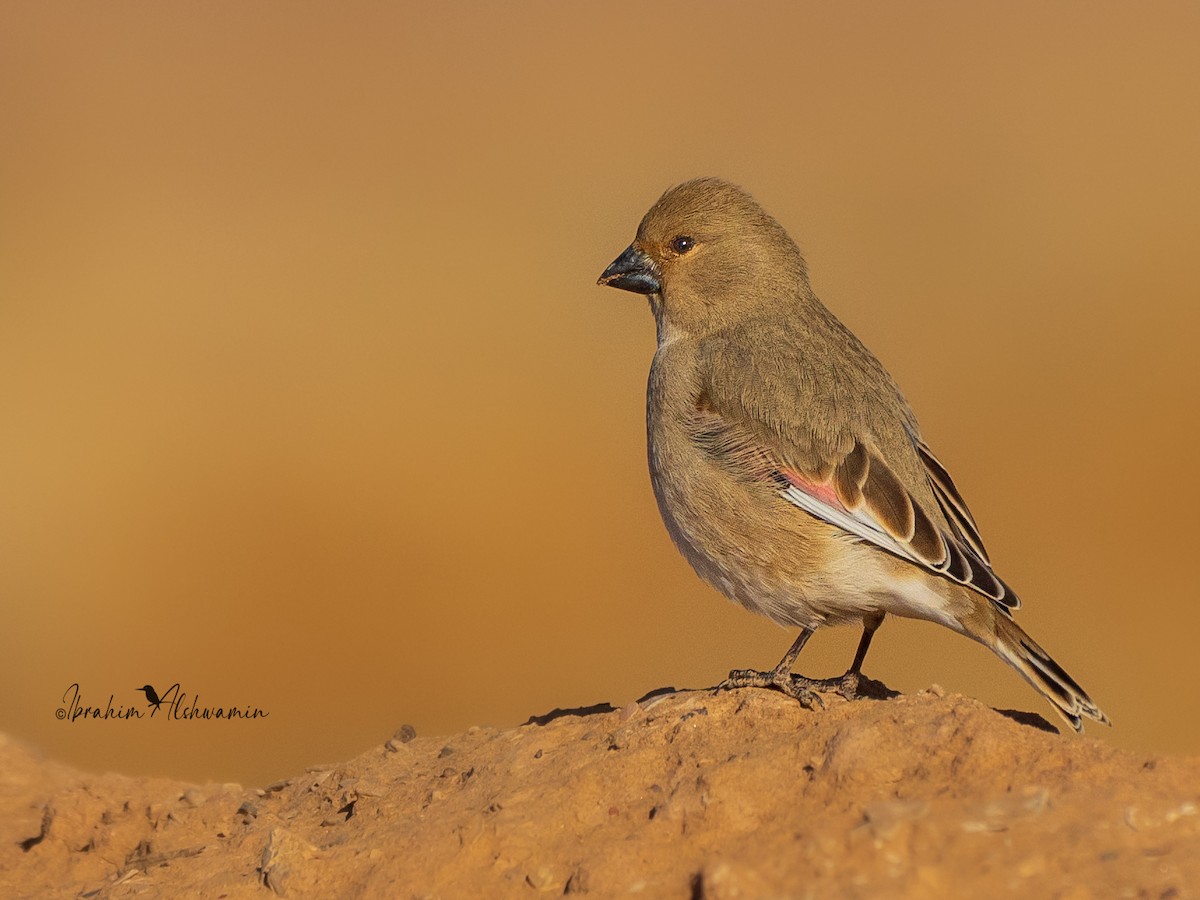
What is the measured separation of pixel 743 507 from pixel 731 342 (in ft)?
3.36

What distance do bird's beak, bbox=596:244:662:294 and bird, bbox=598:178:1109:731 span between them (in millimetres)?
461

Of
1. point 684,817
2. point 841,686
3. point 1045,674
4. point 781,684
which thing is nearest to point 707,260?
point 841,686

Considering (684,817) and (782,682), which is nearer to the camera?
(684,817)

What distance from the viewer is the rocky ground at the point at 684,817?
13.3ft

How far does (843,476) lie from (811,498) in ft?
0.54

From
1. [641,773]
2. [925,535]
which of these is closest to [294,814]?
[641,773]

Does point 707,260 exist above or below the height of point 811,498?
above

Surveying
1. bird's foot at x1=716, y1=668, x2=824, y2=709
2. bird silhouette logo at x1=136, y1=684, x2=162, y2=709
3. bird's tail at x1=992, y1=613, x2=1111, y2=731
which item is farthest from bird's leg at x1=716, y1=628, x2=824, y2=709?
bird silhouette logo at x1=136, y1=684, x2=162, y2=709

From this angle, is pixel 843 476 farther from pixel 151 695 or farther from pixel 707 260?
pixel 151 695

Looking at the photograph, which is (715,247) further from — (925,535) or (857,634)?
(857,634)

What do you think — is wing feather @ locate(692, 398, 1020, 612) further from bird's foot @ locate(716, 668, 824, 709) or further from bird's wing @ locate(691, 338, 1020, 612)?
bird's foot @ locate(716, 668, 824, 709)

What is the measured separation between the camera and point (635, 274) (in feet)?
25.4

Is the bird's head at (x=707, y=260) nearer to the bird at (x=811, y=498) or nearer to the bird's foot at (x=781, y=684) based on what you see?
the bird at (x=811, y=498)

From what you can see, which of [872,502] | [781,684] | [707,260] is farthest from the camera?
[707,260]
